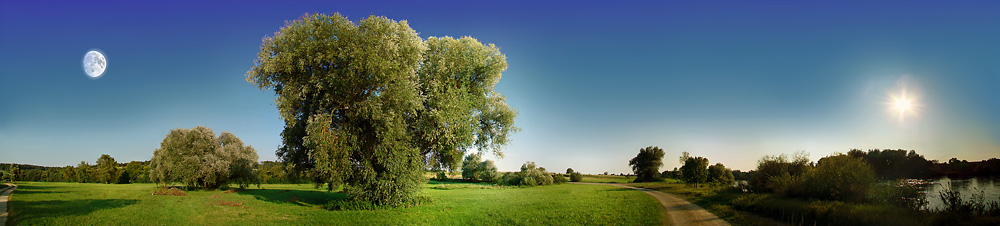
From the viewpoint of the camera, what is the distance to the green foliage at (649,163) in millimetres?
68188

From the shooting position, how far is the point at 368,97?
1994 centimetres

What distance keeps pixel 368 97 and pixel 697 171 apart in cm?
3285

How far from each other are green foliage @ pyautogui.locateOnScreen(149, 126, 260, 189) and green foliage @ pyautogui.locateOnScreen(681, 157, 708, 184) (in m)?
45.4

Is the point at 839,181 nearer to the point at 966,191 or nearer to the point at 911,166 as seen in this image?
the point at 966,191

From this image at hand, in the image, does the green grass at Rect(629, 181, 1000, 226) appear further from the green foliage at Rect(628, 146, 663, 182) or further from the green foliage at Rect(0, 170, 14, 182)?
the green foliage at Rect(0, 170, 14, 182)

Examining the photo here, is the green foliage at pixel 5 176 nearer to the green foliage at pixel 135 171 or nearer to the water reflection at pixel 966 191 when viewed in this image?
the green foliage at pixel 135 171

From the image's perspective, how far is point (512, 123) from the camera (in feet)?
79.9

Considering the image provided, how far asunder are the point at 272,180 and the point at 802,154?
68.7m

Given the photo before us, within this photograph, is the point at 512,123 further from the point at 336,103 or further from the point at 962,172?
the point at 962,172

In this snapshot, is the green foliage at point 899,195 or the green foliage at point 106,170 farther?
the green foliage at point 106,170

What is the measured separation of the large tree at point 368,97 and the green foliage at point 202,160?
22.3 metres

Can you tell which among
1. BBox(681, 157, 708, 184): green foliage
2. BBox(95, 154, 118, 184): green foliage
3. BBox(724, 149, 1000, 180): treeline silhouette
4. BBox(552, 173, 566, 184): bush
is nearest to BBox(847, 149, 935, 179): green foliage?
BBox(724, 149, 1000, 180): treeline silhouette

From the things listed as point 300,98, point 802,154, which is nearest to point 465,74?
point 300,98

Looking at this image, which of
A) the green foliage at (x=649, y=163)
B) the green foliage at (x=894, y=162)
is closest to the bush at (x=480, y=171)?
the green foliage at (x=649, y=163)
